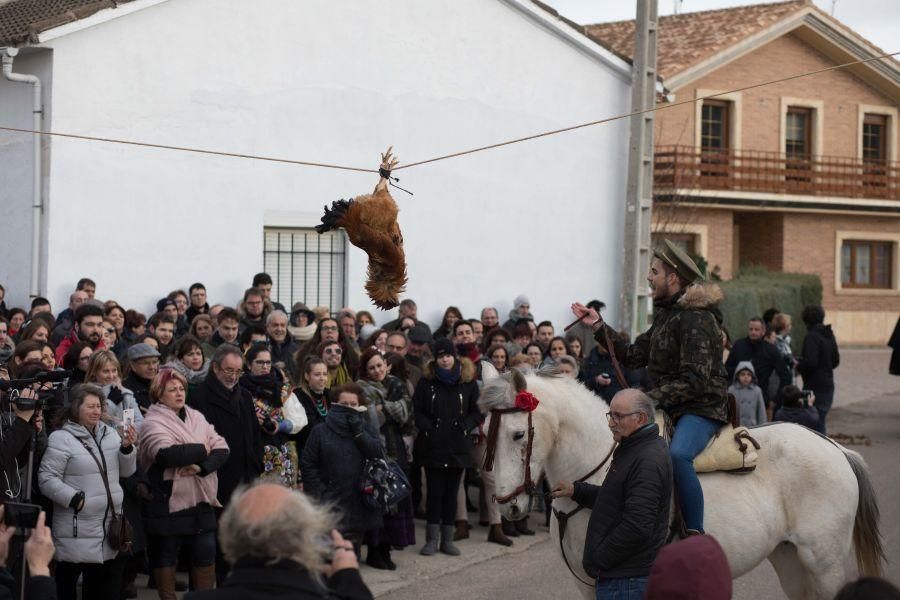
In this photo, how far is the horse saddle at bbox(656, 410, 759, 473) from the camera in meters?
7.21

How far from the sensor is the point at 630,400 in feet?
20.0

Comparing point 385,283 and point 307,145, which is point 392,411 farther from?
point 307,145

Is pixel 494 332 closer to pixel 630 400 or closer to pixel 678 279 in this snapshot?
pixel 678 279

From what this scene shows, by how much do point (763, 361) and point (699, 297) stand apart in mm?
9293

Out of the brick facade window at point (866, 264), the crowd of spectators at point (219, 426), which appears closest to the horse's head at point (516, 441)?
the crowd of spectators at point (219, 426)

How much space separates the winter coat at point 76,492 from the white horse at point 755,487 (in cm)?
260

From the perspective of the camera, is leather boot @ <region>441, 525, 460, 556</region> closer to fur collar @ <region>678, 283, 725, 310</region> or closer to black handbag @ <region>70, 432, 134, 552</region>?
black handbag @ <region>70, 432, 134, 552</region>

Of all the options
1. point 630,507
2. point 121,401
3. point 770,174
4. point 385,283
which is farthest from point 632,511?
point 770,174

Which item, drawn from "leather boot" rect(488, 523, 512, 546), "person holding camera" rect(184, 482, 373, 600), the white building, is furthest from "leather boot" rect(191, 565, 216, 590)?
the white building

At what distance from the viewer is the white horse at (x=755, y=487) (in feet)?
23.3

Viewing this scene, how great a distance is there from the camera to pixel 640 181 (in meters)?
17.1

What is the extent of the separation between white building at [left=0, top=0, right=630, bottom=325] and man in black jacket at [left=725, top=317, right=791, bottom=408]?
3928 millimetres

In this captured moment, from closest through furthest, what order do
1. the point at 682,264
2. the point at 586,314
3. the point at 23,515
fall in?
the point at 23,515
the point at 682,264
the point at 586,314

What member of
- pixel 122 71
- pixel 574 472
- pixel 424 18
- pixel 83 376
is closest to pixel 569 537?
pixel 574 472
